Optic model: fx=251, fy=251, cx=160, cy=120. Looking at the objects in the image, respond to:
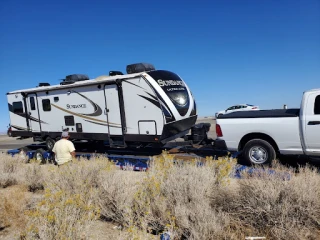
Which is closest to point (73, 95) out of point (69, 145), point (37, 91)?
point (37, 91)

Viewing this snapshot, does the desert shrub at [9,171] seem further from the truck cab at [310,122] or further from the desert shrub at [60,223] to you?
the truck cab at [310,122]

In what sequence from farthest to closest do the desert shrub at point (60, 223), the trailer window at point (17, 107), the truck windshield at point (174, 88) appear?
the trailer window at point (17, 107), the truck windshield at point (174, 88), the desert shrub at point (60, 223)

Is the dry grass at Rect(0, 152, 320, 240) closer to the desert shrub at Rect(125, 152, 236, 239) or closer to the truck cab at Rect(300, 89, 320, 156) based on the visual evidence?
the desert shrub at Rect(125, 152, 236, 239)

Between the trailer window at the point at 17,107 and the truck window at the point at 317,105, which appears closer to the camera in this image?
the truck window at the point at 317,105

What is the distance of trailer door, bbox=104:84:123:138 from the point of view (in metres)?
9.23

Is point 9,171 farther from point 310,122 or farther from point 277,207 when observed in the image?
point 310,122

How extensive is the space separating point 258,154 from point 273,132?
28.7 inches

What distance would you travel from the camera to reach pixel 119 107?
9141 mm

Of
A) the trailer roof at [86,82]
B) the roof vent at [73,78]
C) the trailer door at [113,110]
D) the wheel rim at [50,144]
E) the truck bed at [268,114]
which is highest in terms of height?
the roof vent at [73,78]

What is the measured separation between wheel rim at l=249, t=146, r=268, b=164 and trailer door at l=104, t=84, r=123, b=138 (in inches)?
181

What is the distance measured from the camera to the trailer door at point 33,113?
1212cm

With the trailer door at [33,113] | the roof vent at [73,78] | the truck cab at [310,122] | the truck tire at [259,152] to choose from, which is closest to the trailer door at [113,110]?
the roof vent at [73,78]

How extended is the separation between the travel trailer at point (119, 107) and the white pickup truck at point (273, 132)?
6.02 ft

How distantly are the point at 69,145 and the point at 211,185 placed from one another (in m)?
4.55
